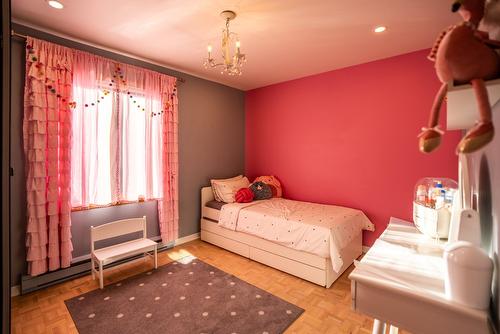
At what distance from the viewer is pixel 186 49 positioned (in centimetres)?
281

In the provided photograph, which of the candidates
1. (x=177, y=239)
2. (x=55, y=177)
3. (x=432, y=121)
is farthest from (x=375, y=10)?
(x=177, y=239)

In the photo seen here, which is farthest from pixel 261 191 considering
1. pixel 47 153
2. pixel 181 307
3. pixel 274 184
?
pixel 47 153

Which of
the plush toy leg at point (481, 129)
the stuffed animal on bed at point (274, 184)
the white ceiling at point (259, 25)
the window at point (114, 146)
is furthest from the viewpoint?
the stuffed animal on bed at point (274, 184)

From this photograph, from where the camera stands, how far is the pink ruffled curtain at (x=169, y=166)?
325 cm

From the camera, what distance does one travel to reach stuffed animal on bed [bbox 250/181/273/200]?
3.78 meters

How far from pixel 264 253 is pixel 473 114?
250 centimetres

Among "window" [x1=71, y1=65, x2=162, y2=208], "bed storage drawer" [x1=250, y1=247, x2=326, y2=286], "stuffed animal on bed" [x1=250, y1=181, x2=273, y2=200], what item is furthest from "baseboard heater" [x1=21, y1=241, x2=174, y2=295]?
"stuffed animal on bed" [x1=250, y1=181, x2=273, y2=200]

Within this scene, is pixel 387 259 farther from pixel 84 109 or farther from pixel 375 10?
pixel 84 109

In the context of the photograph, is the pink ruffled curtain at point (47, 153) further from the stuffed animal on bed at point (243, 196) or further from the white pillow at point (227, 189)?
the stuffed animal on bed at point (243, 196)

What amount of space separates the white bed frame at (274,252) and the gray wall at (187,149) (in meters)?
0.26

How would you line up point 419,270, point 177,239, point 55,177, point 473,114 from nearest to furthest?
point 473,114, point 419,270, point 55,177, point 177,239

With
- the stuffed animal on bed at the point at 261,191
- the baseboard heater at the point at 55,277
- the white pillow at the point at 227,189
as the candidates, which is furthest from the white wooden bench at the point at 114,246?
the stuffed animal on bed at the point at 261,191

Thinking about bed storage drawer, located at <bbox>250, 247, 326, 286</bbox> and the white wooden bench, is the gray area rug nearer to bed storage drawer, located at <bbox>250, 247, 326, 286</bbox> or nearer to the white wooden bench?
the white wooden bench

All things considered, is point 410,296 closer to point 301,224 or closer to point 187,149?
point 301,224
